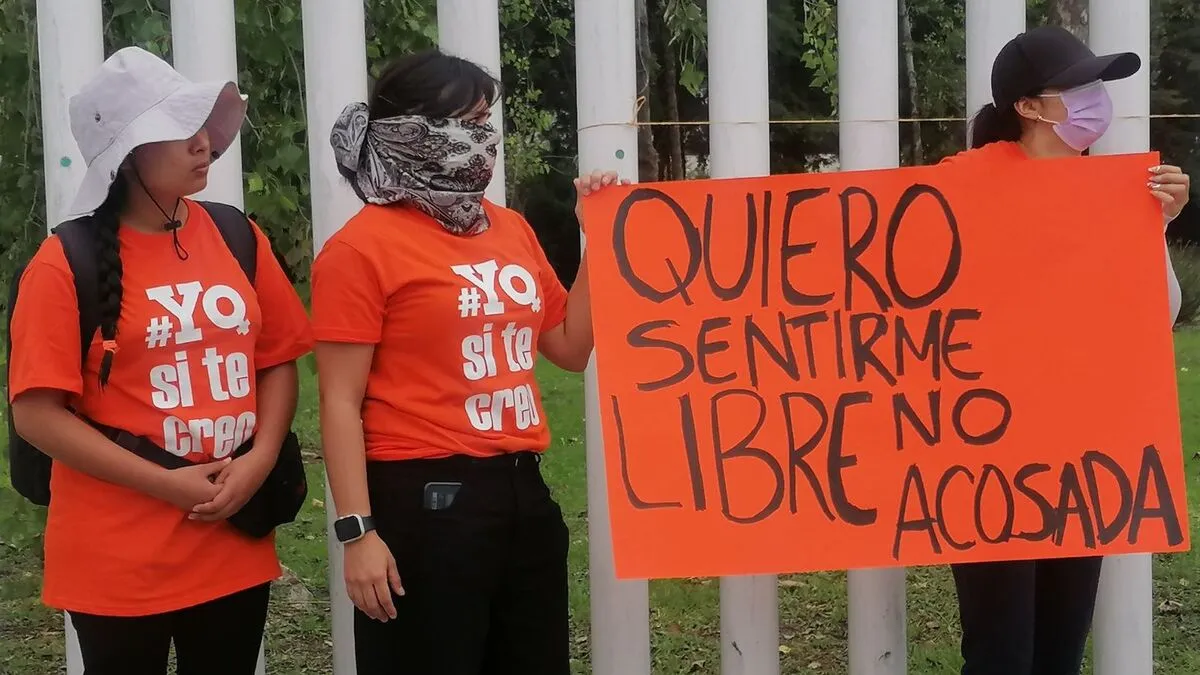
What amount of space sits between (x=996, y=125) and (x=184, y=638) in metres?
2.00

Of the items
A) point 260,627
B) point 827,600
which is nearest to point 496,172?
point 260,627

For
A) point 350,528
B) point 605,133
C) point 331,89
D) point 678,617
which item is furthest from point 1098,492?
point 678,617

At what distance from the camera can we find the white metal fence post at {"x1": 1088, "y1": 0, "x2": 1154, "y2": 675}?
9.77 feet

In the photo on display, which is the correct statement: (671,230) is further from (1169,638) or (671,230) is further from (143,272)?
(1169,638)

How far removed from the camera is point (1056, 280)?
2.61m

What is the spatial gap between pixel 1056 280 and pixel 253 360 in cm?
171

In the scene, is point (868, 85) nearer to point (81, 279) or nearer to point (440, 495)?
point (440, 495)

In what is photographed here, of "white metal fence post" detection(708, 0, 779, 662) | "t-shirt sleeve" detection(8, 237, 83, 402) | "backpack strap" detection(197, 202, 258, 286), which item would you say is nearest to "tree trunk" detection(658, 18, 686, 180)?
"white metal fence post" detection(708, 0, 779, 662)

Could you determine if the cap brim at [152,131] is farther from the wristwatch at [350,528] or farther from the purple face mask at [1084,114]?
the purple face mask at [1084,114]

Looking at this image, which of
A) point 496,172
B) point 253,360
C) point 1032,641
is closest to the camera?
point 253,360

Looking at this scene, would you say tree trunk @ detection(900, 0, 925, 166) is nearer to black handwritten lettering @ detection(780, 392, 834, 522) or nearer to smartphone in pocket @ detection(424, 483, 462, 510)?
black handwritten lettering @ detection(780, 392, 834, 522)

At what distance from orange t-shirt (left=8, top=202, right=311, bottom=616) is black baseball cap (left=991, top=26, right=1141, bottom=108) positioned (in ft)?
5.36

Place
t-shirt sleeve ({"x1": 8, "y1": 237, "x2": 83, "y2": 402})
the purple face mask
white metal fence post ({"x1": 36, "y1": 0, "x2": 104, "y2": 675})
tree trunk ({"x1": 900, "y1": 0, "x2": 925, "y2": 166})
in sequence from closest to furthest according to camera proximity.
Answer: t-shirt sleeve ({"x1": 8, "y1": 237, "x2": 83, "y2": 402}) → the purple face mask → white metal fence post ({"x1": 36, "y1": 0, "x2": 104, "y2": 675}) → tree trunk ({"x1": 900, "y1": 0, "x2": 925, "y2": 166})

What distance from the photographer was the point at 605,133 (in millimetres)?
2928
